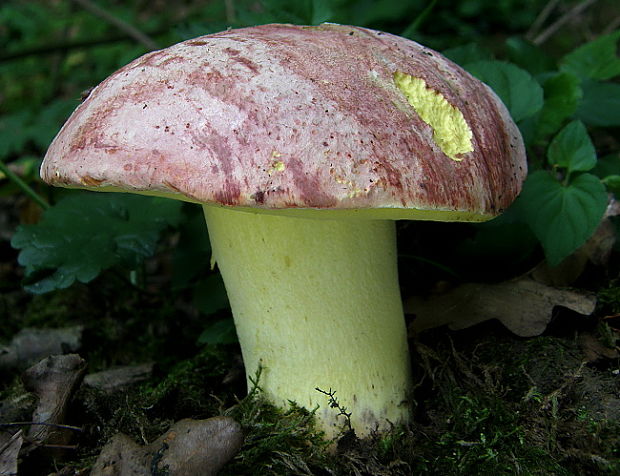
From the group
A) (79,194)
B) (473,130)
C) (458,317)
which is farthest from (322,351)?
(79,194)

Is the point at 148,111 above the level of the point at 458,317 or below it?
above

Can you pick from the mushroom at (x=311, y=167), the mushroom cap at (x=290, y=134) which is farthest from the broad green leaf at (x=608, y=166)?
the mushroom cap at (x=290, y=134)

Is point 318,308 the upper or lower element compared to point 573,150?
lower

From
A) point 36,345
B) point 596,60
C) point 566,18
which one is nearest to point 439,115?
point 596,60

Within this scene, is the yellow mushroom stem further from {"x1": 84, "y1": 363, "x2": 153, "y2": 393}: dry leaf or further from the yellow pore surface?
{"x1": 84, "y1": 363, "x2": 153, "y2": 393}: dry leaf

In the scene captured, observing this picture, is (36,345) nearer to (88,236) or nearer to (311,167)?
(88,236)

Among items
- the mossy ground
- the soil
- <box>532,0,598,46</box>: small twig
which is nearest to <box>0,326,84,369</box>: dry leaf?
the soil

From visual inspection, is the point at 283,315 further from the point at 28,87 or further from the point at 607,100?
the point at 28,87
